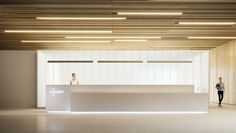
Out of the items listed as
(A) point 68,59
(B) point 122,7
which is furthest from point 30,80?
(B) point 122,7

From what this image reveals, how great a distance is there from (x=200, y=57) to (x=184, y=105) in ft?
14.0

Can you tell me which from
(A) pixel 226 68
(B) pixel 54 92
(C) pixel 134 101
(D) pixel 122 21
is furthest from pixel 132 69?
(D) pixel 122 21

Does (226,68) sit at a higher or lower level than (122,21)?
lower

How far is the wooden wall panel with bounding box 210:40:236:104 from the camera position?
16.2 meters

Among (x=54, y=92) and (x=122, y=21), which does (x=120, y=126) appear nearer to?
(x=122, y=21)

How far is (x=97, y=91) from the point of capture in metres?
12.8

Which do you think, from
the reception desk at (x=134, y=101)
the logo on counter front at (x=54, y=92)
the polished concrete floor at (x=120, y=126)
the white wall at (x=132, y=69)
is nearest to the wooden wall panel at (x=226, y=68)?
the white wall at (x=132, y=69)

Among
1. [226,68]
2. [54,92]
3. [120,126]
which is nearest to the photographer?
[120,126]

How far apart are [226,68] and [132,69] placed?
15.2ft

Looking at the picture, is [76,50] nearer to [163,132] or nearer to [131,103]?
[131,103]

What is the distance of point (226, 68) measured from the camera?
16891mm

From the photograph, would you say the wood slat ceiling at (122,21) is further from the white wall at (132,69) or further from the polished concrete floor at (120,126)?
the polished concrete floor at (120,126)

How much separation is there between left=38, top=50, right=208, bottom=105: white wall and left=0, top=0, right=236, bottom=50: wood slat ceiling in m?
1.33

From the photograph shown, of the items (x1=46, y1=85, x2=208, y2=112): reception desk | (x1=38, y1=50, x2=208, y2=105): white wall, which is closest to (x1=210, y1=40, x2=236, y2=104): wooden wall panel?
(x1=38, y1=50, x2=208, y2=105): white wall
